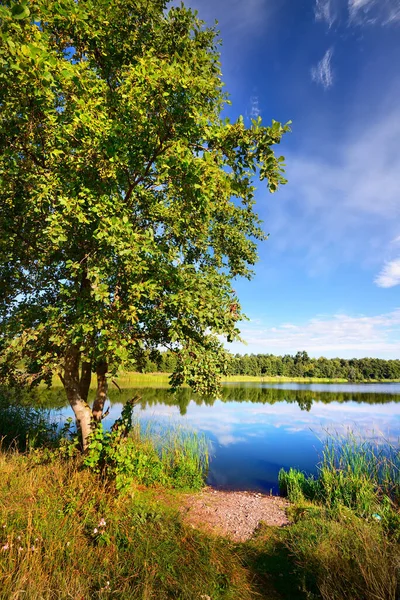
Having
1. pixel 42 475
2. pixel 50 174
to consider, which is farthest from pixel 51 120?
pixel 42 475

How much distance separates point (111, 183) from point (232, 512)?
33.8ft

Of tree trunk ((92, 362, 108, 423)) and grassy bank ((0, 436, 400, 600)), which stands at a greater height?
tree trunk ((92, 362, 108, 423))

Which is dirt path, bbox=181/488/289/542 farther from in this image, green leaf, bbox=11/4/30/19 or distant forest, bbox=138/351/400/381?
distant forest, bbox=138/351/400/381

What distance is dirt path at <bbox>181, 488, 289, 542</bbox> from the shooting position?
27.3 ft

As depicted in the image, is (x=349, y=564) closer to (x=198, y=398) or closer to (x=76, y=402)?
(x=76, y=402)

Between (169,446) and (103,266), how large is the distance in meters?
11.3

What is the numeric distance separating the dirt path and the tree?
3.94 metres

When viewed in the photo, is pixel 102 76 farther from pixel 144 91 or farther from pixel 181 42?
pixel 144 91

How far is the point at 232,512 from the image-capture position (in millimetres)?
9766

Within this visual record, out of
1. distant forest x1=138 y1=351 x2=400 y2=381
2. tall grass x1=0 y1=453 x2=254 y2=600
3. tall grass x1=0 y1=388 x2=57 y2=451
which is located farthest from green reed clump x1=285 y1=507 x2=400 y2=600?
distant forest x1=138 y1=351 x2=400 y2=381

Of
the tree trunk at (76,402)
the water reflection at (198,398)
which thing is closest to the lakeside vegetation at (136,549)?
the tree trunk at (76,402)

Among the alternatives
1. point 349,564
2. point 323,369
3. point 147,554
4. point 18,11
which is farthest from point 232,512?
point 323,369

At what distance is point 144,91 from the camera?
5.75m

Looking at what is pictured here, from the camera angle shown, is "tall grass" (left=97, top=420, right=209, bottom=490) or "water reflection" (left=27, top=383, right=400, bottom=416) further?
"water reflection" (left=27, top=383, right=400, bottom=416)
